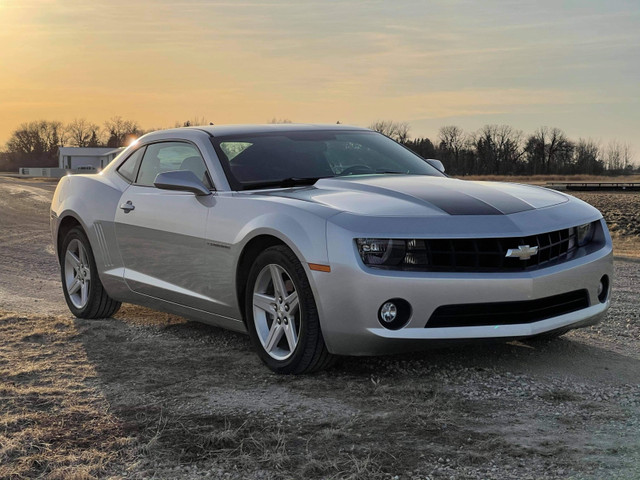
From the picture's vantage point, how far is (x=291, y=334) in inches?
199

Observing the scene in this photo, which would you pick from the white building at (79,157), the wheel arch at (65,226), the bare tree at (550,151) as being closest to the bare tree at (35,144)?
the white building at (79,157)

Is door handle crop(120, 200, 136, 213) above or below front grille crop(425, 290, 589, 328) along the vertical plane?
above

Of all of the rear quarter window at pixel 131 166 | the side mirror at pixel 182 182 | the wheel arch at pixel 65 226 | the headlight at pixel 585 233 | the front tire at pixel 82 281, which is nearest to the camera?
the headlight at pixel 585 233

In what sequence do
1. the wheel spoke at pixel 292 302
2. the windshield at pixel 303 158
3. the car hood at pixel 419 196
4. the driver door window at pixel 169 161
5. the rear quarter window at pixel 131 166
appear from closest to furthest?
the car hood at pixel 419 196 → the wheel spoke at pixel 292 302 → the windshield at pixel 303 158 → the driver door window at pixel 169 161 → the rear quarter window at pixel 131 166

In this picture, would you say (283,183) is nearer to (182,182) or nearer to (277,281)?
(182,182)

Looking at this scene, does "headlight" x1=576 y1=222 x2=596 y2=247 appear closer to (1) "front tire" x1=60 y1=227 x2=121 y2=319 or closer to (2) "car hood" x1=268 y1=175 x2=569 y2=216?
(2) "car hood" x1=268 y1=175 x2=569 y2=216

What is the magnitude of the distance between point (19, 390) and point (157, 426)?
3.89 feet

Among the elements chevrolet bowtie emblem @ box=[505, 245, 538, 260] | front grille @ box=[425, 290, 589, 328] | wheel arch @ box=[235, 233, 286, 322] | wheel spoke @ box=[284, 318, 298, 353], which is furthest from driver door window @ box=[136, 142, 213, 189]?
chevrolet bowtie emblem @ box=[505, 245, 538, 260]

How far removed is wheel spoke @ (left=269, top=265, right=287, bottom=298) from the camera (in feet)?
16.7

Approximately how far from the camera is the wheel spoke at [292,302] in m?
4.99

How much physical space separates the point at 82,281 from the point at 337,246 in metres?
3.52

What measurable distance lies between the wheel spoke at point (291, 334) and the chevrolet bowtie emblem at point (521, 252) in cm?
133

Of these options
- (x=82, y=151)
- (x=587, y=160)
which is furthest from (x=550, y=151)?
(x=82, y=151)

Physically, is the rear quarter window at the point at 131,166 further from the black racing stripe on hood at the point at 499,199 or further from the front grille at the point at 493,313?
the front grille at the point at 493,313
